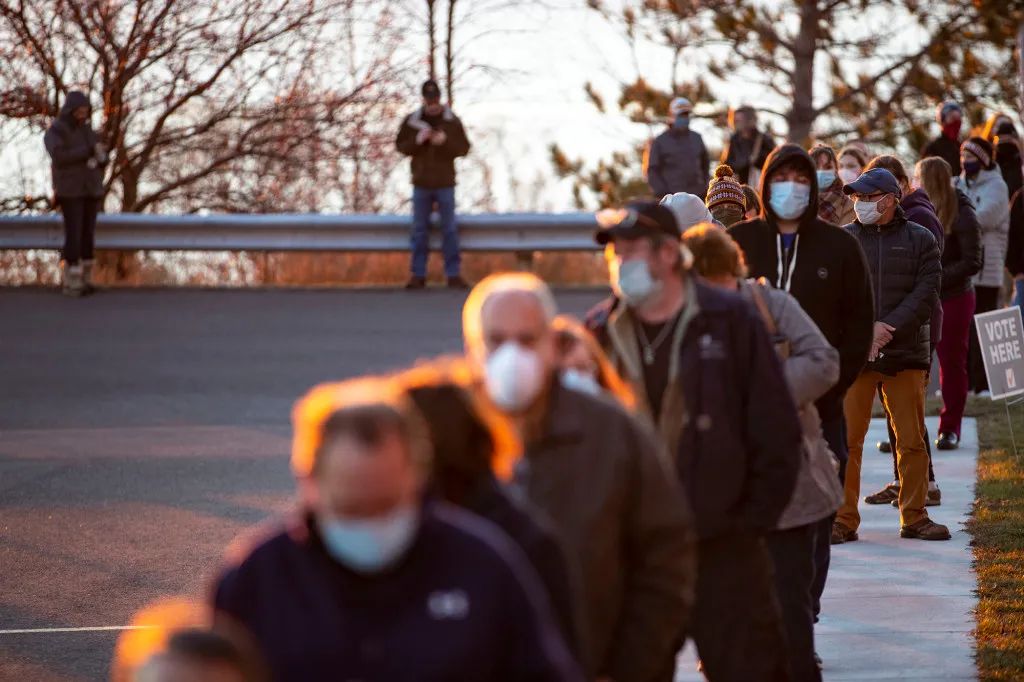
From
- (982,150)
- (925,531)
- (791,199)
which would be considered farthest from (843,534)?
(982,150)

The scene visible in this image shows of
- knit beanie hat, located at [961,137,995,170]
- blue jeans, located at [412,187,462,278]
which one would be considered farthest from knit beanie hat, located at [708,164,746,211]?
blue jeans, located at [412,187,462,278]

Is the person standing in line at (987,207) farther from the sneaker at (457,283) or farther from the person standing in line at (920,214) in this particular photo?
the sneaker at (457,283)

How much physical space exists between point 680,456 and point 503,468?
1465 millimetres

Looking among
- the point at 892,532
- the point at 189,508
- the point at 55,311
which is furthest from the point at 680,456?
→ the point at 55,311

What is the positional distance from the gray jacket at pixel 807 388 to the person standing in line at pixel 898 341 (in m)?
3.41

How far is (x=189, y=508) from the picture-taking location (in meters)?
11.7

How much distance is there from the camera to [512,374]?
4062 millimetres

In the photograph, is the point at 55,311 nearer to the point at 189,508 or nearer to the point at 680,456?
the point at 189,508

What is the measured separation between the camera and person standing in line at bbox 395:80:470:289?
68.4 feet

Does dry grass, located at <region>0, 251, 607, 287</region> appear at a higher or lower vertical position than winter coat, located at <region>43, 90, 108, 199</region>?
lower

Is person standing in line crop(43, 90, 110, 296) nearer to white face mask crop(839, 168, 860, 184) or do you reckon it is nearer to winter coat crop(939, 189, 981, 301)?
white face mask crop(839, 168, 860, 184)

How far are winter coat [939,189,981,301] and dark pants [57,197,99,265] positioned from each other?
10517 mm

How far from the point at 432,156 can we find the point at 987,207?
730 centimetres

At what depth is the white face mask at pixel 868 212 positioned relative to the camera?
32.6ft
